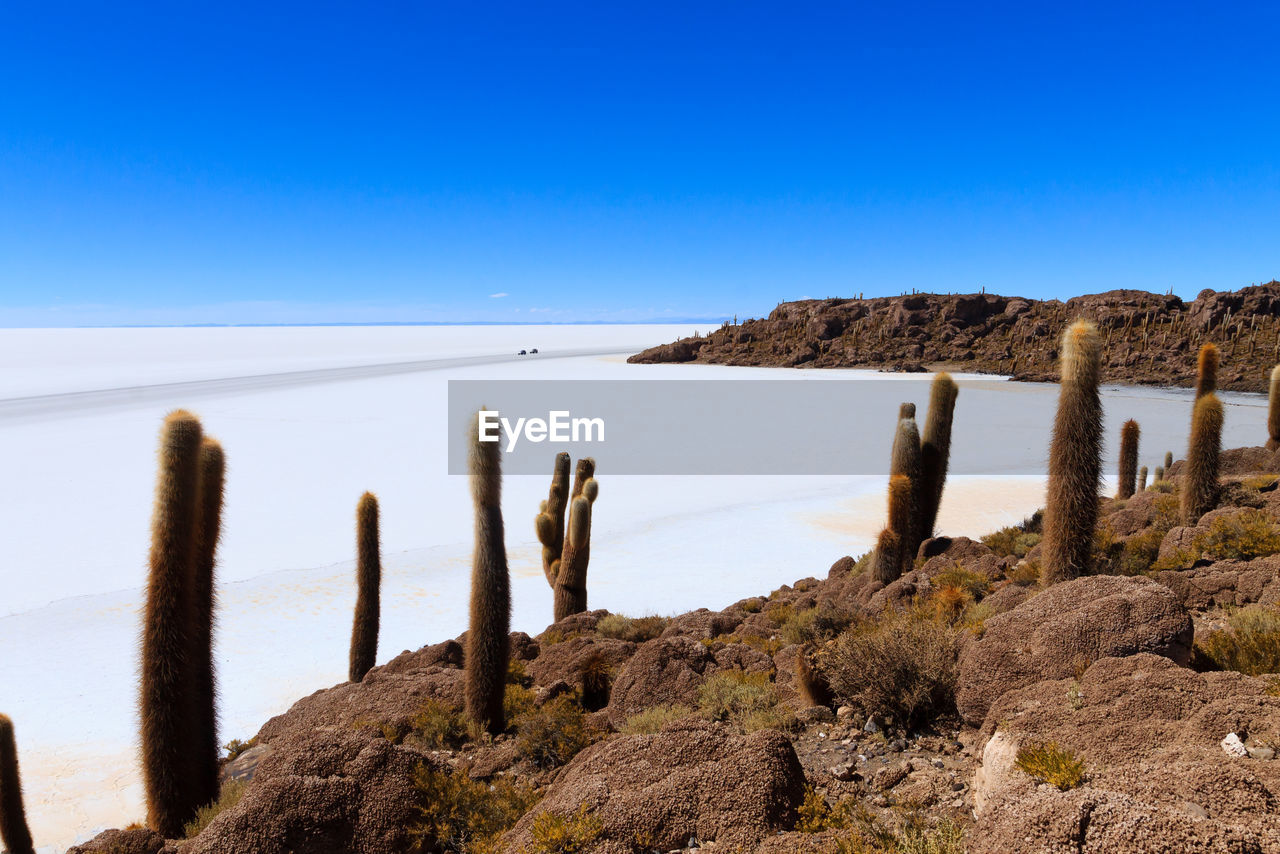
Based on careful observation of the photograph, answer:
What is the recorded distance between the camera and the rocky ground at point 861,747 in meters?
2.92

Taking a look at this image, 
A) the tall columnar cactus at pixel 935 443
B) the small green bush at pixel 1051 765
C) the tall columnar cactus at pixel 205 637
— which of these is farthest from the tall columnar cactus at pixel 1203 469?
the tall columnar cactus at pixel 205 637

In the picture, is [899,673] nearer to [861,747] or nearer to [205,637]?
[861,747]

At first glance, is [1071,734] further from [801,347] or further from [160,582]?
[801,347]

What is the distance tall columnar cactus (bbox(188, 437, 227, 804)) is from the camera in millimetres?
5508

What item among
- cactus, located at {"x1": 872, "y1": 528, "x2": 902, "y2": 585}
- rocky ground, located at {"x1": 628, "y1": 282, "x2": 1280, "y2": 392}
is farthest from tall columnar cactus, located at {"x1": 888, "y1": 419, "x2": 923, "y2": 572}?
rocky ground, located at {"x1": 628, "y1": 282, "x2": 1280, "y2": 392}

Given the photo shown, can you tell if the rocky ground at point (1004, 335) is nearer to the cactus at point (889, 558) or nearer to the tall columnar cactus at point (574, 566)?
the cactus at point (889, 558)

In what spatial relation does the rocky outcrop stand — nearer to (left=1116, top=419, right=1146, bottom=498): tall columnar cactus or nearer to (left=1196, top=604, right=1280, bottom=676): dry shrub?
(left=1196, top=604, right=1280, bottom=676): dry shrub

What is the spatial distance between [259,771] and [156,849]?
28.3 inches

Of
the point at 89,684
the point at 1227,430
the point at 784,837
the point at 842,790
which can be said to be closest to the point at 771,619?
the point at 842,790

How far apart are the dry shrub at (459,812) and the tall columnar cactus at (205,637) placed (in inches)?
Answer: 85.7

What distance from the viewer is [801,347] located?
78.5m

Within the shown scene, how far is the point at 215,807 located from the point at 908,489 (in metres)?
8.66

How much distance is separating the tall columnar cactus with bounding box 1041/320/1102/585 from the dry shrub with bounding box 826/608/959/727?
245 cm

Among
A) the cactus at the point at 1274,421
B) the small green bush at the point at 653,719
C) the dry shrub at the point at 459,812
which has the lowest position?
the small green bush at the point at 653,719
